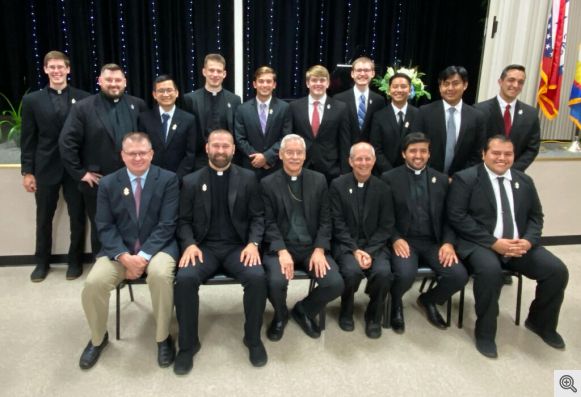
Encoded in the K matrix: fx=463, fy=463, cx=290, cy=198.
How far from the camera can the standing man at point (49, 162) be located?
3.39 m

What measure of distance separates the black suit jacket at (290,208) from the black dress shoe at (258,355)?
0.60 m

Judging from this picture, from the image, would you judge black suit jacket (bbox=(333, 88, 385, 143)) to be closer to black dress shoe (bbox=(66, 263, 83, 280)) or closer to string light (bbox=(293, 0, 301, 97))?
black dress shoe (bbox=(66, 263, 83, 280))

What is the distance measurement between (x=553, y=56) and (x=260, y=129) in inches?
128

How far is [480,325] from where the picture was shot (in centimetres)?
292

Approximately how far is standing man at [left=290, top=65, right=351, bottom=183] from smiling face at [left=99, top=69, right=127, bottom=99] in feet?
4.18

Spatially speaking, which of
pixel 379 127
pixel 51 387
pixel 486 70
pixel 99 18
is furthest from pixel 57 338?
pixel 486 70

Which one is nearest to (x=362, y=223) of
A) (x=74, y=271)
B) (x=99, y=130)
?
(x=99, y=130)

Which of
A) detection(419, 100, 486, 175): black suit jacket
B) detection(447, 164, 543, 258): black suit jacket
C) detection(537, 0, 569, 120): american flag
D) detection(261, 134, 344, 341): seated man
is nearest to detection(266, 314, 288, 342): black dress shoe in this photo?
detection(261, 134, 344, 341): seated man

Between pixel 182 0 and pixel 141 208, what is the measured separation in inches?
156

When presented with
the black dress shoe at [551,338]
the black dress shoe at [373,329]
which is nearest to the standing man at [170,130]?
the black dress shoe at [373,329]

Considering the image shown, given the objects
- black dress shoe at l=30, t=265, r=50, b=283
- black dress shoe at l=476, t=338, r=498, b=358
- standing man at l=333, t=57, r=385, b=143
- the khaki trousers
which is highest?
standing man at l=333, t=57, r=385, b=143

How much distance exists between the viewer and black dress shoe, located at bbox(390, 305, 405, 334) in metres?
3.07

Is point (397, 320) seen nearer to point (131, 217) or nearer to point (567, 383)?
point (567, 383)

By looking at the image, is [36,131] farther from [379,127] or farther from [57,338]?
[379,127]
